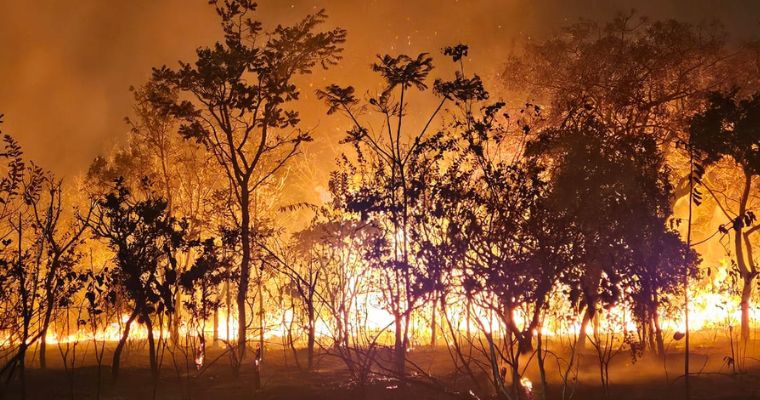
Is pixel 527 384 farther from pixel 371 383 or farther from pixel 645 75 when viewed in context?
pixel 645 75

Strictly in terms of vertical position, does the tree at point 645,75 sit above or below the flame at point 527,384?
above

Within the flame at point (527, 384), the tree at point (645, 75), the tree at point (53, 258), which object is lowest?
the flame at point (527, 384)

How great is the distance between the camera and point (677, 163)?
23688mm

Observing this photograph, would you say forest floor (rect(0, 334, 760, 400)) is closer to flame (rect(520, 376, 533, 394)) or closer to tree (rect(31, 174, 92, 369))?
flame (rect(520, 376, 533, 394))

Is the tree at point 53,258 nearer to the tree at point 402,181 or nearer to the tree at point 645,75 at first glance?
the tree at point 402,181

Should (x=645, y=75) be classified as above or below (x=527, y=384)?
above

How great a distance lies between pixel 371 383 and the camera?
14.3 m

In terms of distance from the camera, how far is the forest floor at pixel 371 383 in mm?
13766

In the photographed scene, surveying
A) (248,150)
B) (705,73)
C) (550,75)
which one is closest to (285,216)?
(248,150)

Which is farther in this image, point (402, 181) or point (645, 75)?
point (645, 75)

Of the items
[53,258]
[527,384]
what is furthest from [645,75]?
[53,258]

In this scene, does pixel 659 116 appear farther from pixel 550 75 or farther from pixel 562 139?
pixel 562 139

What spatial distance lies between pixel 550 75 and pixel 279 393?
13157 millimetres

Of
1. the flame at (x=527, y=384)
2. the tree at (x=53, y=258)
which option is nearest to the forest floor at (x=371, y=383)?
the flame at (x=527, y=384)
